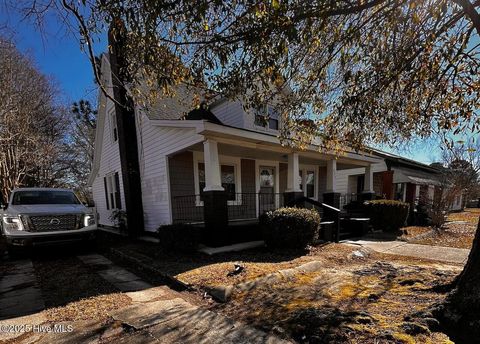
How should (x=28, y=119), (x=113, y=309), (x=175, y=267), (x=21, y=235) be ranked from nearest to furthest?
(x=113, y=309), (x=175, y=267), (x=21, y=235), (x=28, y=119)

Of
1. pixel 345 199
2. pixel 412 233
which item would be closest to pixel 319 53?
pixel 412 233

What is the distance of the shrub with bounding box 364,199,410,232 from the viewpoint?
9.74m

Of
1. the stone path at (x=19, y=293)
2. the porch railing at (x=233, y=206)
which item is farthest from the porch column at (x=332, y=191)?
the stone path at (x=19, y=293)

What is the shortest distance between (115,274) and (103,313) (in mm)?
2054

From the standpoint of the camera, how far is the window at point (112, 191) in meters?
11.4

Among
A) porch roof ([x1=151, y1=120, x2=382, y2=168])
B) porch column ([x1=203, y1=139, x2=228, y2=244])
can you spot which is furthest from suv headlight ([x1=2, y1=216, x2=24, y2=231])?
porch column ([x1=203, y1=139, x2=228, y2=244])

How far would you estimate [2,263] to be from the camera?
21.0ft

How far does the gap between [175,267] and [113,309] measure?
180 centimetres

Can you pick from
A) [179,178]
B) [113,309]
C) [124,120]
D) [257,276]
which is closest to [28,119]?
[124,120]

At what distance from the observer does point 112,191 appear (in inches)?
480

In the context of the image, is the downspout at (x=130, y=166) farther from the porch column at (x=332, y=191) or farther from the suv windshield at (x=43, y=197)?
the porch column at (x=332, y=191)

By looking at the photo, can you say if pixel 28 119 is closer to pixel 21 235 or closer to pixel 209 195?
pixel 21 235

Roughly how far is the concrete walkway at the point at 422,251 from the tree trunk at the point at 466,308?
3.41 m

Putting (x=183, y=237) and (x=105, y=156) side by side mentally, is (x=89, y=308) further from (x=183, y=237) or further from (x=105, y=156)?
(x=105, y=156)
